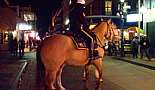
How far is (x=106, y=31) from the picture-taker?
48.5 ft

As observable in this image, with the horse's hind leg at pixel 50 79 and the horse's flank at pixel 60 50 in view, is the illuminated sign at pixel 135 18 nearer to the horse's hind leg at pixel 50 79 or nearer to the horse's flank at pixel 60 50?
the horse's flank at pixel 60 50

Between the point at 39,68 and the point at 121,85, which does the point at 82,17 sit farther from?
the point at 121,85

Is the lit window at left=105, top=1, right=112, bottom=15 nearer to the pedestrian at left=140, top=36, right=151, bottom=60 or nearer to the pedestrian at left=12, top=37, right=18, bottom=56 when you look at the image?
the pedestrian at left=12, top=37, right=18, bottom=56

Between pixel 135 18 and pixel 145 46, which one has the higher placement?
pixel 135 18

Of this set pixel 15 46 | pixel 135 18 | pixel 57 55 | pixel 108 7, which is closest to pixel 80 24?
pixel 57 55

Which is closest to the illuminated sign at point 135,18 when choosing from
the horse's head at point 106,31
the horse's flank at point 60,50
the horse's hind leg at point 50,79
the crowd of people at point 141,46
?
the crowd of people at point 141,46

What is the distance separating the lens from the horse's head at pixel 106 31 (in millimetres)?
14500

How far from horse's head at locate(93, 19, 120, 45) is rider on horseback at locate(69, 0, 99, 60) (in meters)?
0.56

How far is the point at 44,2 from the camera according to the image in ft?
392

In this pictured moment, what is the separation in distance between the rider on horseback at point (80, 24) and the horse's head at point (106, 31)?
1.84ft

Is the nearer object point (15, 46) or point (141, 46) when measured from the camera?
point (141, 46)

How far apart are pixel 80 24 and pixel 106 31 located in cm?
146

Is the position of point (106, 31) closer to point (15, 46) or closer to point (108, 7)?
point (15, 46)

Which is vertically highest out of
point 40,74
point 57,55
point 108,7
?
point 108,7
